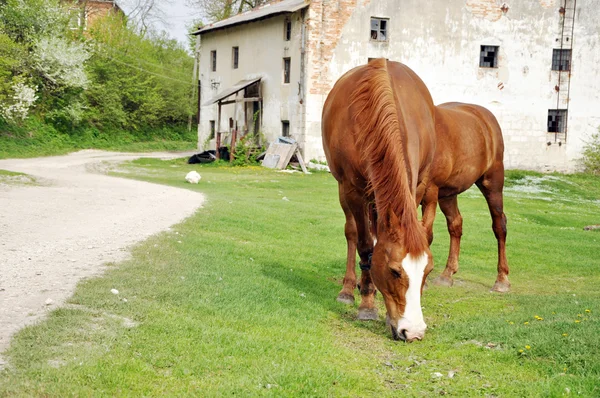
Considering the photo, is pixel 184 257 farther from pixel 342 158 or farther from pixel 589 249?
pixel 589 249

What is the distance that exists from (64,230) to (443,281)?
18.3ft

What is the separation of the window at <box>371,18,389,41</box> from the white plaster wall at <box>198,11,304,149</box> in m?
3.43

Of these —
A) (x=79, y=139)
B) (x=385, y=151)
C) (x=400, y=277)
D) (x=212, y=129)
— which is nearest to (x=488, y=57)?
(x=212, y=129)

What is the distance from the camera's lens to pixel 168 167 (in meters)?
31.9

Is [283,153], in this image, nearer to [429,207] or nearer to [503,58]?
[503,58]

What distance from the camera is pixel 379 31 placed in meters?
32.8

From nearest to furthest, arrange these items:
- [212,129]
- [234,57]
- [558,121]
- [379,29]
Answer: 1. [379,29]
2. [558,121]
3. [234,57]
4. [212,129]

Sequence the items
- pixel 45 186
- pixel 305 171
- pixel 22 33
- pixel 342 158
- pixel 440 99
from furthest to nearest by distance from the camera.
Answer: pixel 22 33 → pixel 440 99 → pixel 305 171 → pixel 45 186 → pixel 342 158

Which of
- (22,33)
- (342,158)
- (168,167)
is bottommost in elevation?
(168,167)

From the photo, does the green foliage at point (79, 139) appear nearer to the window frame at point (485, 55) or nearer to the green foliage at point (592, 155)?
the window frame at point (485, 55)

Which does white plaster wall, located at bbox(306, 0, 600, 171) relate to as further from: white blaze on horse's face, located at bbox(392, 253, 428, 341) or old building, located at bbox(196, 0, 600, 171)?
white blaze on horse's face, located at bbox(392, 253, 428, 341)

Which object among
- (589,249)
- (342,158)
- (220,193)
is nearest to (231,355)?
(342,158)

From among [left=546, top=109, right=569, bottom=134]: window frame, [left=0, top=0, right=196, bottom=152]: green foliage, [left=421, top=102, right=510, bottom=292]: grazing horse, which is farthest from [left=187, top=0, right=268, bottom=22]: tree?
[left=421, top=102, right=510, bottom=292]: grazing horse

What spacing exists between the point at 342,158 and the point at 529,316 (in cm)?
239
